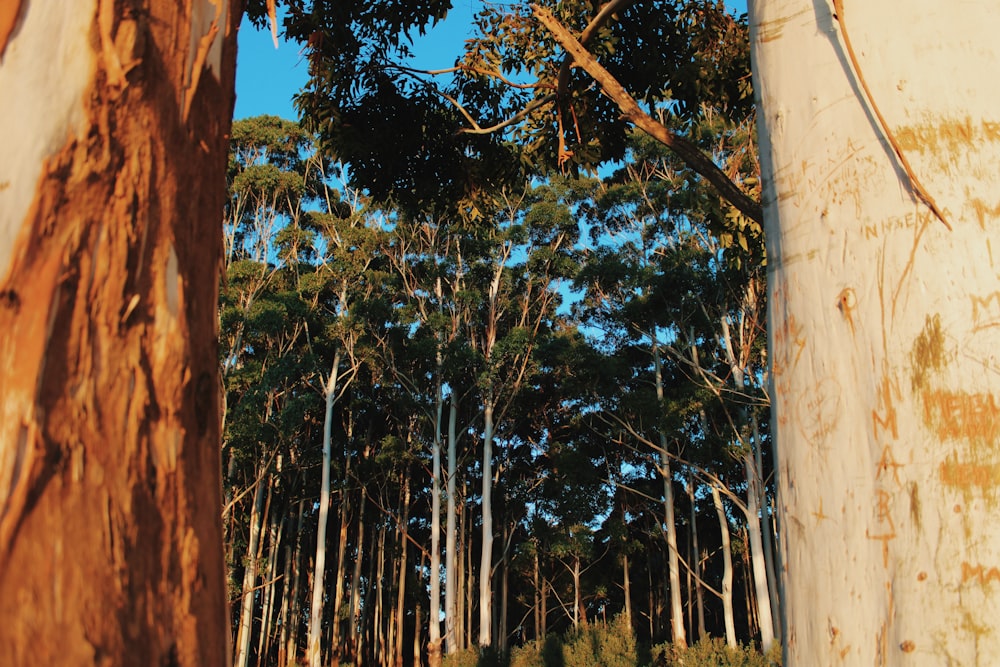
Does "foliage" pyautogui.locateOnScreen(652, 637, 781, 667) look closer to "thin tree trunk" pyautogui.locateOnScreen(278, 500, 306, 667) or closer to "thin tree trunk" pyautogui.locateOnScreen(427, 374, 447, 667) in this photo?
"thin tree trunk" pyautogui.locateOnScreen(427, 374, 447, 667)

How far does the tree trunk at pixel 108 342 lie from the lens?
0.65 meters

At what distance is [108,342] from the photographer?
737mm

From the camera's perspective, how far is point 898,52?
4.34ft

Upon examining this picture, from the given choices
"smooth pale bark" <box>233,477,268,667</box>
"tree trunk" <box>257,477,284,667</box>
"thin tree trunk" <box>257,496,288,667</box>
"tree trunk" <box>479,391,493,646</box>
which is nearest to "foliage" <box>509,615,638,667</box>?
"tree trunk" <box>479,391,493,646</box>

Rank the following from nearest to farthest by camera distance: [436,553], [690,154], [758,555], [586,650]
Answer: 1. [690,154]
2. [586,650]
3. [758,555]
4. [436,553]

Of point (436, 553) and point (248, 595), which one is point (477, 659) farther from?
point (248, 595)

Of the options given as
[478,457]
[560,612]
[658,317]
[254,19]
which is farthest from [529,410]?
[254,19]

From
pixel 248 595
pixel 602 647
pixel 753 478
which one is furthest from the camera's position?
pixel 248 595

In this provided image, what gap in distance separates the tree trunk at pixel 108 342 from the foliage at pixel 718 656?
38.7ft

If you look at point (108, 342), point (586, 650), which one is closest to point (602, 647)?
point (586, 650)

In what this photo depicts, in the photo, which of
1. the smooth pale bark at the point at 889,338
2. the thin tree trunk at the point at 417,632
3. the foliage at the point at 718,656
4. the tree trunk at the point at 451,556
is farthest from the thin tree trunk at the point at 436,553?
the smooth pale bark at the point at 889,338

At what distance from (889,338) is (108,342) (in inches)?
40.9

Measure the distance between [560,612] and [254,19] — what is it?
25.3m

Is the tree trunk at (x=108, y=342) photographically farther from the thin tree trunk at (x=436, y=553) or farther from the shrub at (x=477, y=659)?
the thin tree trunk at (x=436, y=553)
